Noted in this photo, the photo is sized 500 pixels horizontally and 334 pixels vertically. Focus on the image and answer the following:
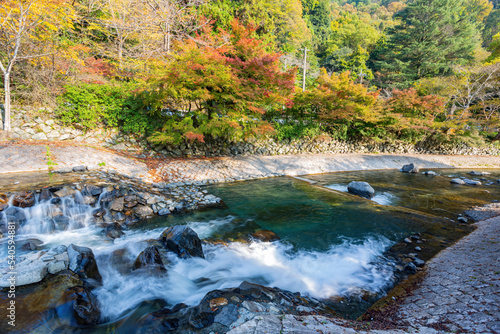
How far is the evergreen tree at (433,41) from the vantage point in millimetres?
23016

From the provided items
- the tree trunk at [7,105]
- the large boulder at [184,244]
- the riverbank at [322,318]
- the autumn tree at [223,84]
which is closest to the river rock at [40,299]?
the large boulder at [184,244]

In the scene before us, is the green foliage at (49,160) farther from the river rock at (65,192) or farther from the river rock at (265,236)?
the river rock at (265,236)

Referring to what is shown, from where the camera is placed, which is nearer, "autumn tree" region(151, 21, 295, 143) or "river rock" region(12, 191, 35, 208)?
"river rock" region(12, 191, 35, 208)

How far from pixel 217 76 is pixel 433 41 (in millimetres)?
28549

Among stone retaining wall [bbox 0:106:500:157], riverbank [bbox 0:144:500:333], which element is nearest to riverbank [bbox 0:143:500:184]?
riverbank [bbox 0:144:500:333]

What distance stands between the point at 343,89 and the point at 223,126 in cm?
848

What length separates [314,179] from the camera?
1027 cm

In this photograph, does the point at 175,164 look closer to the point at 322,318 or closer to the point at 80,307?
the point at 80,307

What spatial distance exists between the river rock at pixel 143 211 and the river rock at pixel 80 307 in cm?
282

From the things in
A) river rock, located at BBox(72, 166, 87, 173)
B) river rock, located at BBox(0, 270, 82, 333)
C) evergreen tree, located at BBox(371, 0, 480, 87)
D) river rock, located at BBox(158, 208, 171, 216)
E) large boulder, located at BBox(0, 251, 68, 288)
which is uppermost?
evergreen tree, located at BBox(371, 0, 480, 87)

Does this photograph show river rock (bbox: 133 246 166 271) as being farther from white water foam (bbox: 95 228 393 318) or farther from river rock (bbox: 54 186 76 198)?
river rock (bbox: 54 186 76 198)

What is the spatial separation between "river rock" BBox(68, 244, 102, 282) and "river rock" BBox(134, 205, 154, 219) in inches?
80.5

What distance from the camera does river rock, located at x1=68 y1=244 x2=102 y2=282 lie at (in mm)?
3037

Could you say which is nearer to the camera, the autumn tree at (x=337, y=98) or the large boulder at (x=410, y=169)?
the large boulder at (x=410, y=169)
